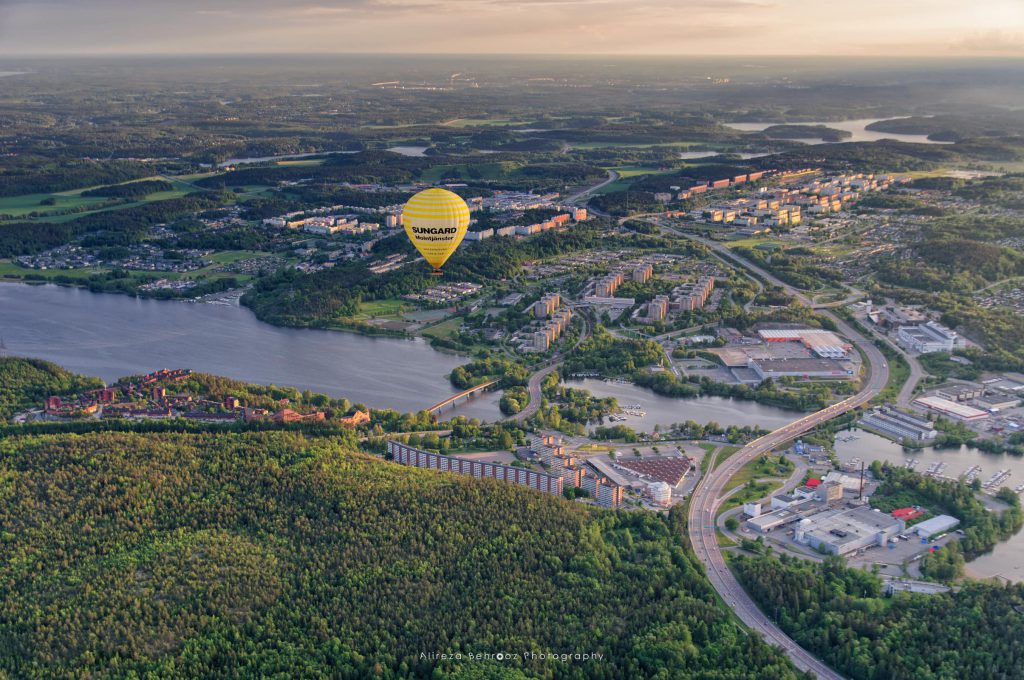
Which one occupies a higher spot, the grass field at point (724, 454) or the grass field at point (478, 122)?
the grass field at point (478, 122)

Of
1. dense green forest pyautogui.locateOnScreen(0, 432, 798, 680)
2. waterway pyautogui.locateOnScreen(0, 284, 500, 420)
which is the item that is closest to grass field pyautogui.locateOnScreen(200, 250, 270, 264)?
waterway pyautogui.locateOnScreen(0, 284, 500, 420)

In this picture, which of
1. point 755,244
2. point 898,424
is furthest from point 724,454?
point 755,244

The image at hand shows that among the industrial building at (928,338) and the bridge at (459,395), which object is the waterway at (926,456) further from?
the bridge at (459,395)

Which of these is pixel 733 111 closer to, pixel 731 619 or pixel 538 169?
pixel 538 169

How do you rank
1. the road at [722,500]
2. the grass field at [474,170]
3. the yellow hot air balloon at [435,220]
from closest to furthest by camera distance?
the road at [722,500]
the yellow hot air balloon at [435,220]
the grass field at [474,170]

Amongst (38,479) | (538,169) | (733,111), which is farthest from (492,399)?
(733,111)

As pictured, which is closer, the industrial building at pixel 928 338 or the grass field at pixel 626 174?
the industrial building at pixel 928 338

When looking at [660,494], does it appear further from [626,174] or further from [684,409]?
[626,174]

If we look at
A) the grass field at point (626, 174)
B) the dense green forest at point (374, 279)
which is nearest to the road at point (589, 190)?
the grass field at point (626, 174)
